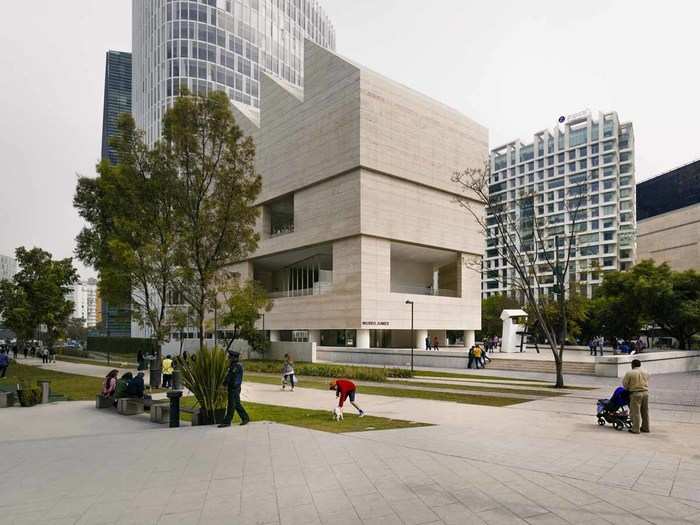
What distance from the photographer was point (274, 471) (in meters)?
7.96

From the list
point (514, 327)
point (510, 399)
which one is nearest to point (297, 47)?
point (514, 327)

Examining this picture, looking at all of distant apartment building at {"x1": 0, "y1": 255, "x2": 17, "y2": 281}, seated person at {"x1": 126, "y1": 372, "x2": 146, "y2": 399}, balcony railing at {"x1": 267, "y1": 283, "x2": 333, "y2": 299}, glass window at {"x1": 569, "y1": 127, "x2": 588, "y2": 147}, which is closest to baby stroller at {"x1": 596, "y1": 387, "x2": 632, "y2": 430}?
seated person at {"x1": 126, "y1": 372, "x2": 146, "y2": 399}

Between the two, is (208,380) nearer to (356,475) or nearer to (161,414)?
(161,414)

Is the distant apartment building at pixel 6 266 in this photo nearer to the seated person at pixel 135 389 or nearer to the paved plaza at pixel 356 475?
the seated person at pixel 135 389

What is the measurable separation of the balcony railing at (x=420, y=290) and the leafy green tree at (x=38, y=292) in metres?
32.1

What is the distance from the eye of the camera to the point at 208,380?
12680mm

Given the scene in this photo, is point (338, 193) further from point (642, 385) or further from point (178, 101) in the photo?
point (642, 385)

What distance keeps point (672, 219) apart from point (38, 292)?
80.9m

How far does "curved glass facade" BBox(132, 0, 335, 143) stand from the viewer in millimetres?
78250

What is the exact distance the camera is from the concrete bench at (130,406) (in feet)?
50.9

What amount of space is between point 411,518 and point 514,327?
4109 cm

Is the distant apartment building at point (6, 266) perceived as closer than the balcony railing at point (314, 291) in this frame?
No

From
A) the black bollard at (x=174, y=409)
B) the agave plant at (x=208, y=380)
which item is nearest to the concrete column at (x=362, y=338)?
the agave plant at (x=208, y=380)

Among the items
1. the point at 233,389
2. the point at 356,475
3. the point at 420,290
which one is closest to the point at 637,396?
the point at 356,475
